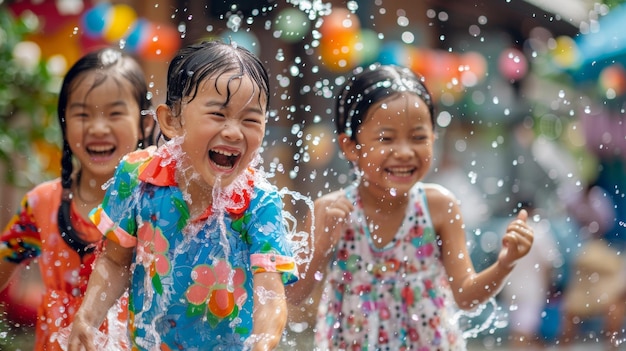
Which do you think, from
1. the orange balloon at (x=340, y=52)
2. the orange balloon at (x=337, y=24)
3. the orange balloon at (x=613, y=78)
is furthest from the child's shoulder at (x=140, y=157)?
the orange balloon at (x=613, y=78)

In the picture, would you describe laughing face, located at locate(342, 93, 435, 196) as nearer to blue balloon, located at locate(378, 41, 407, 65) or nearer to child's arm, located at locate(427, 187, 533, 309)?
child's arm, located at locate(427, 187, 533, 309)

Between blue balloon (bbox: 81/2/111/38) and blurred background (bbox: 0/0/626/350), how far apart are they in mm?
11

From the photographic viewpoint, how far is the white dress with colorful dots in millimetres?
3518

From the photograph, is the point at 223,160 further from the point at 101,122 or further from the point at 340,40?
the point at 340,40

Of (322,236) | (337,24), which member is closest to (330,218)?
(322,236)

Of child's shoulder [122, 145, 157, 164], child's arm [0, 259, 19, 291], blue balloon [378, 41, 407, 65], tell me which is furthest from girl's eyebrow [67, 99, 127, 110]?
blue balloon [378, 41, 407, 65]

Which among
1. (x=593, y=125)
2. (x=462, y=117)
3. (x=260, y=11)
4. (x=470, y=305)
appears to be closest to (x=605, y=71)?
(x=593, y=125)

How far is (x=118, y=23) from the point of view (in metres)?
7.06

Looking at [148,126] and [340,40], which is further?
[340,40]

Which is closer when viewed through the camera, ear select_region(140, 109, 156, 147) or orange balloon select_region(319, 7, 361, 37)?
ear select_region(140, 109, 156, 147)

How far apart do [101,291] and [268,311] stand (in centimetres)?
49

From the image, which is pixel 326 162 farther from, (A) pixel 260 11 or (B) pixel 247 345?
(B) pixel 247 345

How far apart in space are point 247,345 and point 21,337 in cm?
276

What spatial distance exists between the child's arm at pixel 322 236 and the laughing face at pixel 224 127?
0.94 meters
